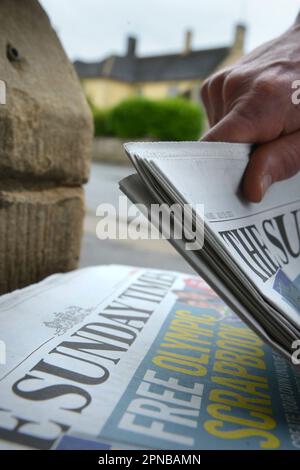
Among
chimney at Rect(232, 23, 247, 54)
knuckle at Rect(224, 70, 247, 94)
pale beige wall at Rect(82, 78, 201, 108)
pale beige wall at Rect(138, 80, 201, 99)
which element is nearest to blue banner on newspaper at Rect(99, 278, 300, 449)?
knuckle at Rect(224, 70, 247, 94)

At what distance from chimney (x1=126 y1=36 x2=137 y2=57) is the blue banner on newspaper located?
80.1ft

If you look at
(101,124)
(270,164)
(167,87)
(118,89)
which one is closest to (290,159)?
(270,164)

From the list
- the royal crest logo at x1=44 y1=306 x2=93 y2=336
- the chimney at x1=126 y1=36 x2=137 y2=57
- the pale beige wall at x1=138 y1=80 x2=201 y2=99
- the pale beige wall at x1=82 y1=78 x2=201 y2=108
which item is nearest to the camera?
the royal crest logo at x1=44 y1=306 x2=93 y2=336

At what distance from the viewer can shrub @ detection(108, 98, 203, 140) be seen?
564 inches

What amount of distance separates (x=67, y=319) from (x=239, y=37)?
21543mm

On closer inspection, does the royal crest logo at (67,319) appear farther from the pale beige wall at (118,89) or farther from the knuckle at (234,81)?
the pale beige wall at (118,89)

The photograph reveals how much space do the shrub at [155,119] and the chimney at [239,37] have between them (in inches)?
278

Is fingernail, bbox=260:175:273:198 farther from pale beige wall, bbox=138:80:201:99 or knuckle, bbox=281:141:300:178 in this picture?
pale beige wall, bbox=138:80:201:99

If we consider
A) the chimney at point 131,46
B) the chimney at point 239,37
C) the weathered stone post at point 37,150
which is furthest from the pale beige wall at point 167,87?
the weathered stone post at point 37,150

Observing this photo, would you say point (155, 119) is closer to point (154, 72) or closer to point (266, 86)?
point (154, 72)

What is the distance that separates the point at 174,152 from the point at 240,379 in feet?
0.83

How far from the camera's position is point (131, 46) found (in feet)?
76.2

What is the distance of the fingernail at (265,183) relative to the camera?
0.55 m

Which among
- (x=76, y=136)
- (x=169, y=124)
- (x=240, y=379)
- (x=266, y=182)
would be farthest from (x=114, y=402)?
Result: (x=169, y=124)
